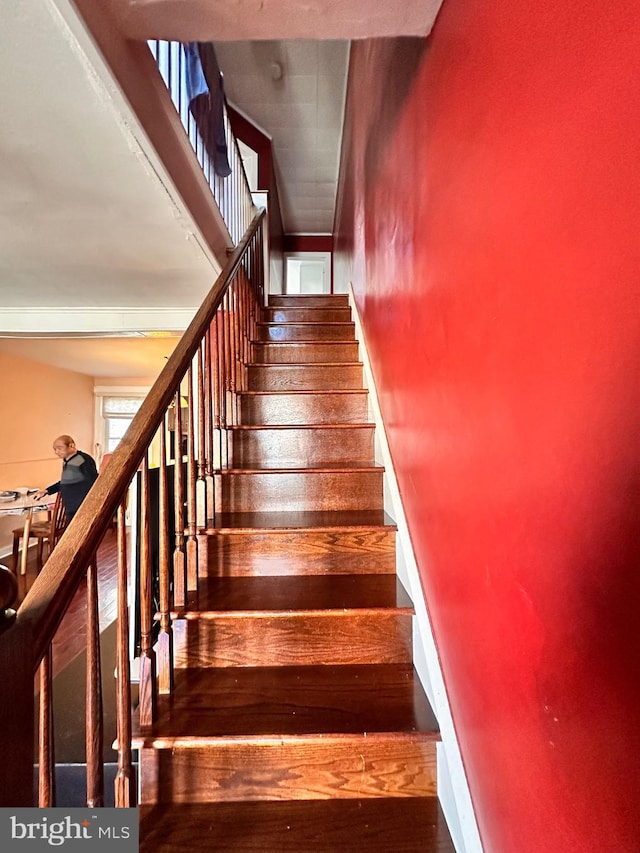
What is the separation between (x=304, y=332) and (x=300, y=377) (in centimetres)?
70

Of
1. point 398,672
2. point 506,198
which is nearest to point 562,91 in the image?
point 506,198

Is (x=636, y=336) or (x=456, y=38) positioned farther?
(x=456, y=38)

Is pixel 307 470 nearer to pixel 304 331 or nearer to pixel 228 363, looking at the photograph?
pixel 228 363

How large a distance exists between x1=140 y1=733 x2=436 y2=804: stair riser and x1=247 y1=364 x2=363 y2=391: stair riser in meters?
1.73

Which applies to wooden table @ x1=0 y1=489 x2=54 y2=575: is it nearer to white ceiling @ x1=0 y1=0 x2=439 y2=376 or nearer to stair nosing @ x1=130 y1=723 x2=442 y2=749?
white ceiling @ x1=0 y1=0 x2=439 y2=376

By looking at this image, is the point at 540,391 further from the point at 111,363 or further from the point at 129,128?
the point at 111,363

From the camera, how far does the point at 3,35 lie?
3.86 ft

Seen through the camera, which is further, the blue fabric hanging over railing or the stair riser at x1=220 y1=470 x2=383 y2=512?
the blue fabric hanging over railing

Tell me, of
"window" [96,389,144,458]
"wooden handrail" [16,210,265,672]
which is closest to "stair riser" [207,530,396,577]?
"wooden handrail" [16,210,265,672]

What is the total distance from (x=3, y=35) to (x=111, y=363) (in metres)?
5.41

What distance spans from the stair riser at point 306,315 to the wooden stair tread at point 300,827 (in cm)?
290

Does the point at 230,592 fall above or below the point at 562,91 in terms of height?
below

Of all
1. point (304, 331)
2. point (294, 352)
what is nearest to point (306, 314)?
point (304, 331)

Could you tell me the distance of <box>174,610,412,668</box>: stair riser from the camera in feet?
4.30
